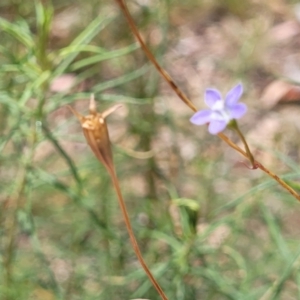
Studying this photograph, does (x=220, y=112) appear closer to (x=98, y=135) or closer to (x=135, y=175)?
(x=98, y=135)

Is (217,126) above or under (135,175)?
under

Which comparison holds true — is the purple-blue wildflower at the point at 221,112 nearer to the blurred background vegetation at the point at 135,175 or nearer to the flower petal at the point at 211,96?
the flower petal at the point at 211,96

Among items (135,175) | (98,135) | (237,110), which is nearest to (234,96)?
(237,110)

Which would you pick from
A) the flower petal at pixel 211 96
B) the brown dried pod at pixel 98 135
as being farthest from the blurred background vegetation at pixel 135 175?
the brown dried pod at pixel 98 135

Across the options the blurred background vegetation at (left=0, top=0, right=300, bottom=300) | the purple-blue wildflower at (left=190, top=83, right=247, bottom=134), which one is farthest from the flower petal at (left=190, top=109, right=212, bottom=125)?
the blurred background vegetation at (left=0, top=0, right=300, bottom=300)

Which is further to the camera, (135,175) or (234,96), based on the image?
(135,175)

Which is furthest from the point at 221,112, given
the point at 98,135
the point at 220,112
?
the point at 98,135

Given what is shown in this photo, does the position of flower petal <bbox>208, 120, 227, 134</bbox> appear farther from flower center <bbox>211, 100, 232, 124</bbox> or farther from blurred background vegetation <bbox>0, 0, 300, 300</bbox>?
blurred background vegetation <bbox>0, 0, 300, 300</bbox>
